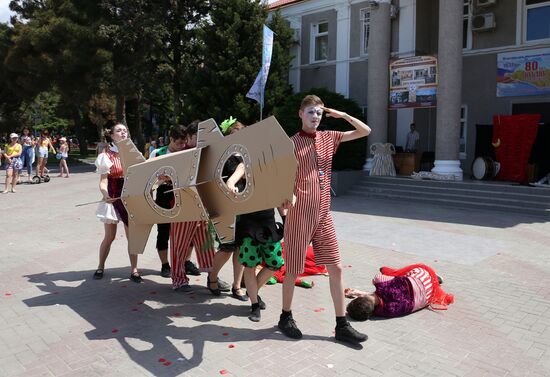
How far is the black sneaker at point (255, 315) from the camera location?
4740mm

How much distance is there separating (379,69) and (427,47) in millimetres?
3592

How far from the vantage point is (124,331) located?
448cm

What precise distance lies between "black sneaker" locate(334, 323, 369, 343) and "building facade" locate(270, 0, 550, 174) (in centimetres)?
1123

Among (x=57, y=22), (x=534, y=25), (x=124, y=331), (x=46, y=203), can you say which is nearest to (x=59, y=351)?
(x=124, y=331)

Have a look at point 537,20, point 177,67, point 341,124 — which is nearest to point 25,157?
point 177,67

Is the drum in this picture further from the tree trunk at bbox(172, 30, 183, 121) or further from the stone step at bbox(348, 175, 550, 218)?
the tree trunk at bbox(172, 30, 183, 121)

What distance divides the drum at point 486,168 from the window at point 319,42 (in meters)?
9.06

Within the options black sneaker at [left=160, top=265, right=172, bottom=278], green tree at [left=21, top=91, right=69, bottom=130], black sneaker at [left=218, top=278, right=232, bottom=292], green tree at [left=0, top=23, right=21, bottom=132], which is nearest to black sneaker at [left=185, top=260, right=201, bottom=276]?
black sneaker at [left=160, top=265, right=172, bottom=278]

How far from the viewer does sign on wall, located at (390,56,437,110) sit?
1494 cm

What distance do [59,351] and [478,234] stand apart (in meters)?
7.61

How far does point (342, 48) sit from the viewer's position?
66.3 ft

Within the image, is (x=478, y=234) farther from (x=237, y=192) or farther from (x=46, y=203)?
(x=46, y=203)

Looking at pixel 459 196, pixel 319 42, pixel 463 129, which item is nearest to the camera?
pixel 459 196

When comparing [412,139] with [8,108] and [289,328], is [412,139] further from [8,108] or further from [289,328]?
[8,108]
